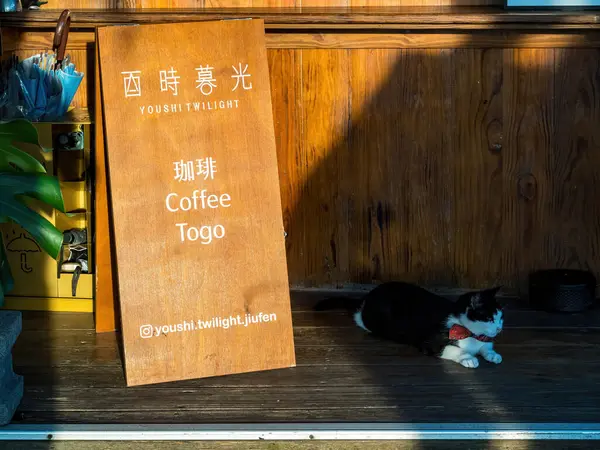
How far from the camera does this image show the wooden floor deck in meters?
3.14

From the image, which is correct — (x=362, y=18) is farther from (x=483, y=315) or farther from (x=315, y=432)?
(x=315, y=432)

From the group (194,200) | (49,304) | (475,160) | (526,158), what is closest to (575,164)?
(526,158)

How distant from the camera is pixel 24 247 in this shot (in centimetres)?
430

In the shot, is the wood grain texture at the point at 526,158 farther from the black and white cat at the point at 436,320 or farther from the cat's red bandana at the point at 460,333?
the cat's red bandana at the point at 460,333

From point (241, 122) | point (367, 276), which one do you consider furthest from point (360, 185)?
point (241, 122)

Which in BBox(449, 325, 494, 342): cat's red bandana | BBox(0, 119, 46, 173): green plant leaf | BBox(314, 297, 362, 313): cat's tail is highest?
Answer: BBox(0, 119, 46, 173): green plant leaf

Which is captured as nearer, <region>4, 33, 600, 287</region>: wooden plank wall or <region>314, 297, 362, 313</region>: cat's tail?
<region>314, 297, 362, 313</region>: cat's tail

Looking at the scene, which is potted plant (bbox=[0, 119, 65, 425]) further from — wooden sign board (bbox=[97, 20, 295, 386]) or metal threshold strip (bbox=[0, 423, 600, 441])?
wooden sign board (bbox=[97, 20, 295, 386])

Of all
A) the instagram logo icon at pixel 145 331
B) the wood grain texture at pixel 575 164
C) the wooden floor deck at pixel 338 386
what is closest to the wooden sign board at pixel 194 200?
the instagram logo icon at pixel 145 331

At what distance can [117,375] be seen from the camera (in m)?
3.55

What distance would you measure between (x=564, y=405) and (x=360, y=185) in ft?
5.48

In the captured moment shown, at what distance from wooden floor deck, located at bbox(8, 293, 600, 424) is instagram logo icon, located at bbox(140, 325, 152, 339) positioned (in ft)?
0.64

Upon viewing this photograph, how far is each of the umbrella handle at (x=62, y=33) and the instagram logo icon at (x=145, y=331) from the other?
4.42 ft

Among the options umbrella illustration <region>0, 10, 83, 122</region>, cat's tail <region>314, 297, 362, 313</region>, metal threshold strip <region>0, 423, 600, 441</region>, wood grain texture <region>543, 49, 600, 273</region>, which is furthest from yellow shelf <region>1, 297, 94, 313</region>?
wood grain texture <region>543, 49, 600, 273</region>
